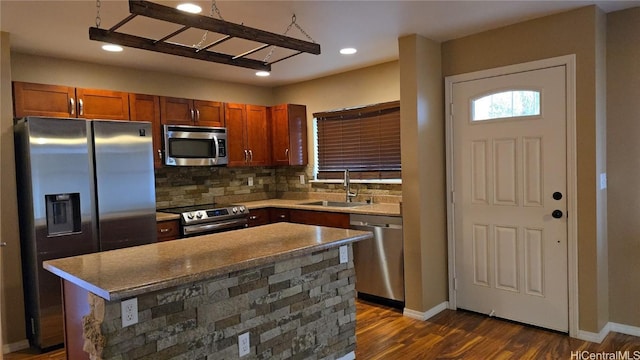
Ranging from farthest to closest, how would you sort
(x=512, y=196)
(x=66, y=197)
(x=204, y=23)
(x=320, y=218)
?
(x=320, y=218) < (x=512, y=196) < (x=66, y=197) < (x=204, y=23)

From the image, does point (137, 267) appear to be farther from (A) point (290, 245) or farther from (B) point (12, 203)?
(B) point (12, 203)

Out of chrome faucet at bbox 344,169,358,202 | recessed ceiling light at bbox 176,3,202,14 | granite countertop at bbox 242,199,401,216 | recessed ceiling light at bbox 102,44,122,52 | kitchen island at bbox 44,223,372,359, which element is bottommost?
kitchen island at bbox 44,223,372,359

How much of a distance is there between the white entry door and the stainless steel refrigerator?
2854mm

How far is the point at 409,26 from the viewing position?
3.33 metres

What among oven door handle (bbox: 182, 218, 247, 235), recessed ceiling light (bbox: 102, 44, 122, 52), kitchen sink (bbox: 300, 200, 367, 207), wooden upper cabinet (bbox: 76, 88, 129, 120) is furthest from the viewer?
kitchen sink (bbox: 300, 200, 367, 207)

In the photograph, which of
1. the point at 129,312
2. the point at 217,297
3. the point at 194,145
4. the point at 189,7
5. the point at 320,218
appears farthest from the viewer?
the point at 194,145

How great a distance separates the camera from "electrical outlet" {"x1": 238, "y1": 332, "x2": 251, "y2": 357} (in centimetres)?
222

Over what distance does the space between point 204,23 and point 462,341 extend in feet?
9.13

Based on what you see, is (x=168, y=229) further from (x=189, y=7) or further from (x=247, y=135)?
(x=189, y=7)

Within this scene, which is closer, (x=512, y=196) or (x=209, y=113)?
(x=512, y=196)

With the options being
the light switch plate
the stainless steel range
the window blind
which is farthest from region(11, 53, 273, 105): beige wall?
the light switch plate

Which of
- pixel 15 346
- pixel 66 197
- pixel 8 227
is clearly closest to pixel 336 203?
pixel 66 197

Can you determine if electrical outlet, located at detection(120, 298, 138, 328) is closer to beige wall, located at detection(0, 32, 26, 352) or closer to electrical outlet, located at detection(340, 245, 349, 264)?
electrical outlet, located at detection(340, 245, 349, 264)

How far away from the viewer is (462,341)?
3199mm
